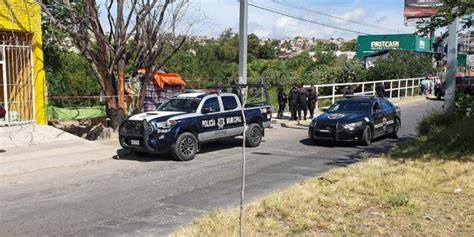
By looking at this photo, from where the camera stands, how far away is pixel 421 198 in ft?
24.7

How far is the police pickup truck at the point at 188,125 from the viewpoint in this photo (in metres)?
12.3

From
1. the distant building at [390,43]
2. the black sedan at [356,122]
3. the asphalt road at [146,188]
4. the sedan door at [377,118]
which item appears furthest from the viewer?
the distant building at [390,43]

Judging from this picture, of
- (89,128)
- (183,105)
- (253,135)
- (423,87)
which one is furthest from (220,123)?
(423,87)

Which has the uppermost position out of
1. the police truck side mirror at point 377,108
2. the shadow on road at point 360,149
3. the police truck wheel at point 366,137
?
the police truck side mirror at point 377,108

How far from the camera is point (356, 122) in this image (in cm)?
1483

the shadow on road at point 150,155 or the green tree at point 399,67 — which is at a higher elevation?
the green tree at point 399,67

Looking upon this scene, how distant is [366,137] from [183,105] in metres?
Result: 5.31

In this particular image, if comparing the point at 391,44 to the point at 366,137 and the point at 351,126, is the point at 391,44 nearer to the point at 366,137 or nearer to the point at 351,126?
the point at 366,137

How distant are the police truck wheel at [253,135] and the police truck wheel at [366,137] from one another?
289 cm

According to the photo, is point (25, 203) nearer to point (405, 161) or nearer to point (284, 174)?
point (284, 174)

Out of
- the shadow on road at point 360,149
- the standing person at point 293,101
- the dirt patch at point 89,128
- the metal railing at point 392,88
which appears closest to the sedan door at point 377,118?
the shadow on road at point 360,149

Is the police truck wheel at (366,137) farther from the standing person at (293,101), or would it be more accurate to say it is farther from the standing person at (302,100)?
the standing person at (293,101)

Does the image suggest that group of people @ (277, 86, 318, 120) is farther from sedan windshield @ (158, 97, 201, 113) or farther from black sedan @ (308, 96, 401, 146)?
sedan windshield @ (158, 97, 201, 113)

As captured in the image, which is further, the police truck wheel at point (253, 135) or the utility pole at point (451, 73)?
the utility pole at point (451, 73)
